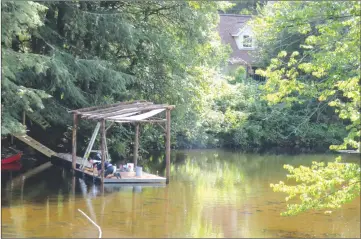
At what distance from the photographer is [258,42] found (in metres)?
38.7

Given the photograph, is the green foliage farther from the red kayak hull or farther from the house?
the house

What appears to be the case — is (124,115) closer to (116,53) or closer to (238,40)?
(116,53)

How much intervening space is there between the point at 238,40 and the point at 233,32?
2.32 feet

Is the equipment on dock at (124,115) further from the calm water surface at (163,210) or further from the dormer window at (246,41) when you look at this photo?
the dormer window at (246,41)

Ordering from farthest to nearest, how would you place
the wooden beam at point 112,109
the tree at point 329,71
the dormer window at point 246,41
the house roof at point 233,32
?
the dormer window at point 246,41 → the house roof at point 233,32 → the wooden beam at point 112,109 → the tree at point 329,71

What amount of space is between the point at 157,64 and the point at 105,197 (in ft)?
26.6

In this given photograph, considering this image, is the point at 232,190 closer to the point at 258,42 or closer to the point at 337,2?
the point at 337,2

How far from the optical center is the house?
4206cm

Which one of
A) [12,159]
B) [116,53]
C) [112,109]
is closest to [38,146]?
[12,159]

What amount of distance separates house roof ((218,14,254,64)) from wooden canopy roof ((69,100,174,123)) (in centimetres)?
2353

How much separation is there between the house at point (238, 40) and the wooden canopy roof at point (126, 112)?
21.9 metres

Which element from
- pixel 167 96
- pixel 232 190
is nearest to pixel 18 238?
pixel 232 190

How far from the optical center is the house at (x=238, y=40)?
4206 centimetres

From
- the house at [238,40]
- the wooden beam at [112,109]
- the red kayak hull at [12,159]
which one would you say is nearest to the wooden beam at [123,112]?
the wooden beam at [112,109]
